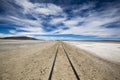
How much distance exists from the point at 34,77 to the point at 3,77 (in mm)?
1812

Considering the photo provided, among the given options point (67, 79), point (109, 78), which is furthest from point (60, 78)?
point (109, 78)

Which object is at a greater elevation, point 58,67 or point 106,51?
point 58,67

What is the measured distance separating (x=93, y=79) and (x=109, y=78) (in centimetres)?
108

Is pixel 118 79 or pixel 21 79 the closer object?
pixel 21 79

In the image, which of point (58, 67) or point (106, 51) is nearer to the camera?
point (58, 67)

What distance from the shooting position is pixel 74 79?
14.4 ft

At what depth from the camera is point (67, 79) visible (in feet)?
14.5

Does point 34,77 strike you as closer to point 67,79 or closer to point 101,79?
point 67,79

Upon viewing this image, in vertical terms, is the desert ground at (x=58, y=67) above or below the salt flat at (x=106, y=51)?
above

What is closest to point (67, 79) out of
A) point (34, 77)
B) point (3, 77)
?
point (34, 77)

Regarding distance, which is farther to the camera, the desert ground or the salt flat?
the salt flat

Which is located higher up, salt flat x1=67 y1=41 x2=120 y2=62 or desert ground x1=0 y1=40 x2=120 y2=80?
desert ground x1=0 y1=40 x2=120 y2=80

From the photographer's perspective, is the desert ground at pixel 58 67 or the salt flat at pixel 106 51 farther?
the salt flat at pixel 106 51

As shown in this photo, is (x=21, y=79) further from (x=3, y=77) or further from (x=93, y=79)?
(x=93, y=79)
